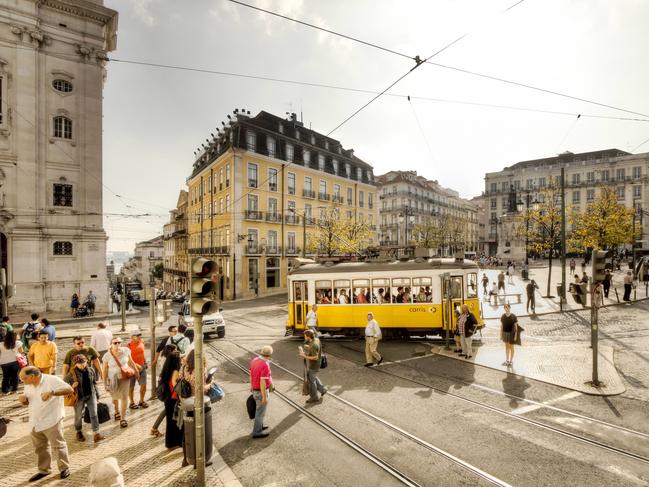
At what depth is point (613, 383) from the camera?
9031 millimetres

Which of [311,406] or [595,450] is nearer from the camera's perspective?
[595,450]

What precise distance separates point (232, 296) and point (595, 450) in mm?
33208

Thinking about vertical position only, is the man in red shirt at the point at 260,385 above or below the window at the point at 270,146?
below

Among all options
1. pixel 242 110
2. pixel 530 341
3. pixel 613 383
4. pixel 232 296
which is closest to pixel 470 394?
pixel 613 383

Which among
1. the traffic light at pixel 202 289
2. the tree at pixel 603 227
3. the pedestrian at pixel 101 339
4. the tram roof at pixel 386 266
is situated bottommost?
the pedestrian at pixel 101 339

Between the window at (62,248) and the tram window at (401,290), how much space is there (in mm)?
23217

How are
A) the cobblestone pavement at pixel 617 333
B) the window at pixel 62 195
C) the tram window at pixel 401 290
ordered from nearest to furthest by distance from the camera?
1. the cobblestone pavement at pixel 617 333
2. the tram window at pixel 401 290
3. the window at pixel 62 195

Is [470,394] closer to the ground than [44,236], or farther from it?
closer to the ground

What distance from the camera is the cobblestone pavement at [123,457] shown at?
17.7 feet

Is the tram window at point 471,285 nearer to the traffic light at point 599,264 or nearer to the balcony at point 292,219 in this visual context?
the traffic light at point 599,264

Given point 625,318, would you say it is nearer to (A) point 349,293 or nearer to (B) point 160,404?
(A) point 349,293

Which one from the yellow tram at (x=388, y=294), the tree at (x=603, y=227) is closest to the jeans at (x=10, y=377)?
the yellow tram at (x=388, y=294)

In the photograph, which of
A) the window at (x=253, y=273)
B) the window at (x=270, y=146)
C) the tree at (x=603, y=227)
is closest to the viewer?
the tree at (x=603, y=227)

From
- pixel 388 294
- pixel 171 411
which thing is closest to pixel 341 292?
pixel 388 294
